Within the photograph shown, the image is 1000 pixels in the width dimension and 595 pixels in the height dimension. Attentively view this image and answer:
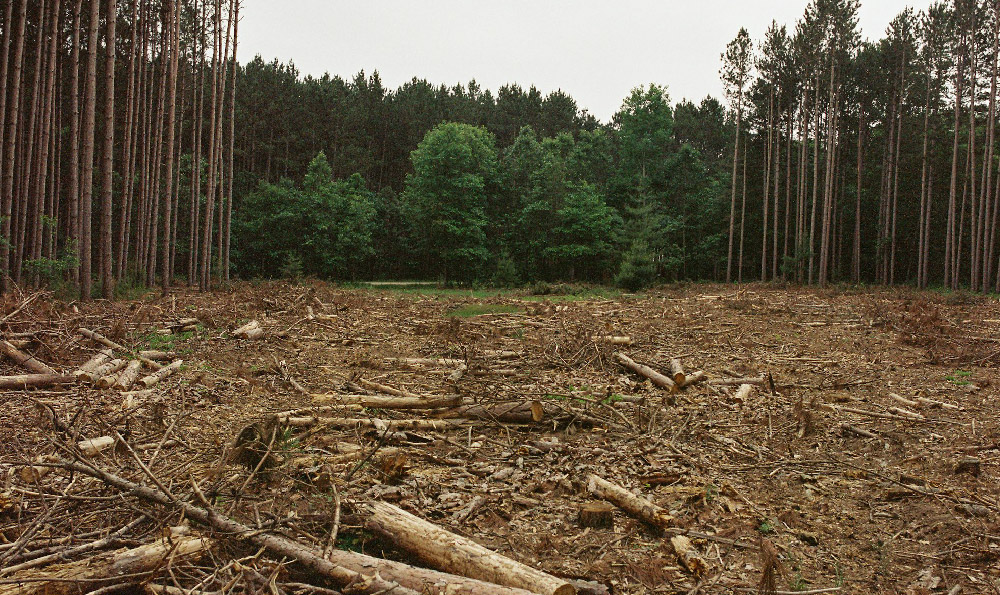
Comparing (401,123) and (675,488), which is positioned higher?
(401,123)

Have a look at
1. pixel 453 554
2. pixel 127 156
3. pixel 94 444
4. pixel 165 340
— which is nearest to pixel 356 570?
pixel 453 554

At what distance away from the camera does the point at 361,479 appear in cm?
436

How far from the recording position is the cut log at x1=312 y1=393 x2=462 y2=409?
6246 mm

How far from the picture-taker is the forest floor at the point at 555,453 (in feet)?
10.7

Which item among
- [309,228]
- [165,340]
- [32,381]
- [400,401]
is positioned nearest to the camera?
[32,381]

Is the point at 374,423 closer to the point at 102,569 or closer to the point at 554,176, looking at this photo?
the point at 102,569

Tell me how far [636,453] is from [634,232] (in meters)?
30.2

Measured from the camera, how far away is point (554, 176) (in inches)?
1432

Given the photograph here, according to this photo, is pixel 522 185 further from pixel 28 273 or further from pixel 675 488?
pixel 675 488

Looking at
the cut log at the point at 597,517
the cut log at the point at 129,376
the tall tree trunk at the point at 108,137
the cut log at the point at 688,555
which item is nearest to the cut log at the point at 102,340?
the cut log at the point at 129,376

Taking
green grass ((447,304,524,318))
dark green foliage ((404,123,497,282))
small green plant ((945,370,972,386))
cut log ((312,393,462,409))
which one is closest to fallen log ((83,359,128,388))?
cut log ((312,393,462,409))

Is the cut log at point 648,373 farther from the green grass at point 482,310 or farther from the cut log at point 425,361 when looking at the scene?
the green grass at point 482,310

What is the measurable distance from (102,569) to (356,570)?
1.21 m

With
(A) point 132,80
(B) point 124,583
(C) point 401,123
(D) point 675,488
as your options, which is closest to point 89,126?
(A) point 132,80
